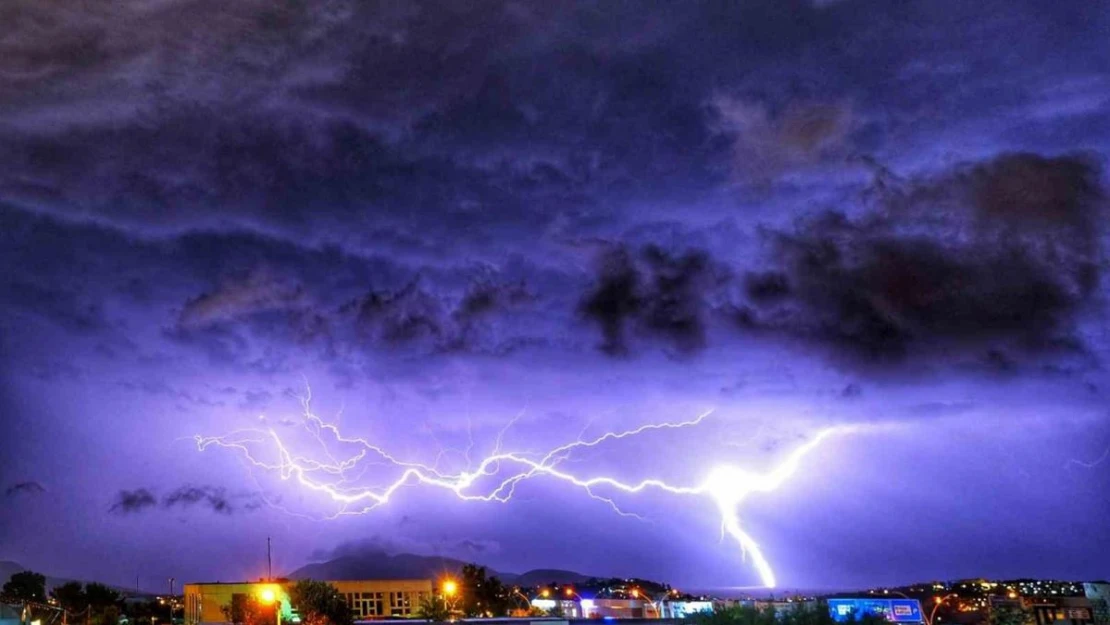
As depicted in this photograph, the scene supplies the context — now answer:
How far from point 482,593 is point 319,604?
129ft

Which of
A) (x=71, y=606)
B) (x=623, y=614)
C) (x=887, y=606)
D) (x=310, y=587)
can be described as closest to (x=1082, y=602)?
(x=887, y=606)

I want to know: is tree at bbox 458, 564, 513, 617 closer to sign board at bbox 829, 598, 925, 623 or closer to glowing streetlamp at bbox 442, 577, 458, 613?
glowing streetlamp at bbox 442, 577, 458, 613

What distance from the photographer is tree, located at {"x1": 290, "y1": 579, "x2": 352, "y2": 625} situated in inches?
1230

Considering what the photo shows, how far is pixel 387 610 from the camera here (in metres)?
63.7

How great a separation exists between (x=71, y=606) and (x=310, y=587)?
58.8m

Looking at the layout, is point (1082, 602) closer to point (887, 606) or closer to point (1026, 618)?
point (887, 606)

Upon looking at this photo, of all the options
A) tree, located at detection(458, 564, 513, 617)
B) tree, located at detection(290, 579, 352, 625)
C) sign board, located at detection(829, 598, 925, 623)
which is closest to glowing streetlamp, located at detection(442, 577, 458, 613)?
tree, located at detection(458, 564, 513, 617)

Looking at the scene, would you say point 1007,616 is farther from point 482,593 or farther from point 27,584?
point 27,584

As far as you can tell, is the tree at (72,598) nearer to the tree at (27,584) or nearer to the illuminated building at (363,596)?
the illuminated building at (363,596)

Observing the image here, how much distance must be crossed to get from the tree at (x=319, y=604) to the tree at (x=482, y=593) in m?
33.1

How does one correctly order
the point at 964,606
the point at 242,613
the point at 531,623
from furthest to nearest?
the point at 964,606 < the point at 242,613 < the point at 531,623

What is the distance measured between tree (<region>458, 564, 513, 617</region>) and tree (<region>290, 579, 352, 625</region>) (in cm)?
3309

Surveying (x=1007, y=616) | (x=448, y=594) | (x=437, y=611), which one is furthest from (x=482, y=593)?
(x=1007, y=616)

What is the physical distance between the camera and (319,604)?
31.3 m
